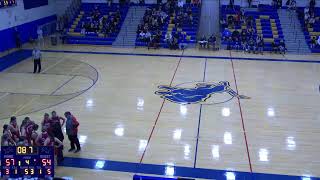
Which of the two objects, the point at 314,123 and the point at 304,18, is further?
the point at 304,18

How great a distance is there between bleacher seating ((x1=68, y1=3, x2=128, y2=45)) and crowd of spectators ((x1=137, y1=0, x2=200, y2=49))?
209 cm

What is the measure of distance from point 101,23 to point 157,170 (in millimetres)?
21208

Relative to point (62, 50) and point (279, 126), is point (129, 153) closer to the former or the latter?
point (279, 126)

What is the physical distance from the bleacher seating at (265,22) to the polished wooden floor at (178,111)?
16.5ft

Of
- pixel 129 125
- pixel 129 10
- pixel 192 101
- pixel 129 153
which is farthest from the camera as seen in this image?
pixel 129 10

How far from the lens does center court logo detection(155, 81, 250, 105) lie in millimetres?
16062

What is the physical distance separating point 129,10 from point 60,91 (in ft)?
54.1

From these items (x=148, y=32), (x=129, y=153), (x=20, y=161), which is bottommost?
(x=129, y=153)

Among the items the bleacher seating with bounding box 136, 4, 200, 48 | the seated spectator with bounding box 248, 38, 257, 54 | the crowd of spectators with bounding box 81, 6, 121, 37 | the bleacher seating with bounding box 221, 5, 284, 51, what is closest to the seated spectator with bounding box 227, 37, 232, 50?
the seated spectator with bounding box 248, 38, 257, 54

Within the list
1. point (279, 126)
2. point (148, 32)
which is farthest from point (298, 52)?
point (279, 126)

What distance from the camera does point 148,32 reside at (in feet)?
91.4

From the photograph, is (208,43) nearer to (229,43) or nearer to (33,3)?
(229,43)

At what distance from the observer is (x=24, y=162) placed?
841 cm

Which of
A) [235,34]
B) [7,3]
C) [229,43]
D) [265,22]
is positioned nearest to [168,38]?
[229,43]
